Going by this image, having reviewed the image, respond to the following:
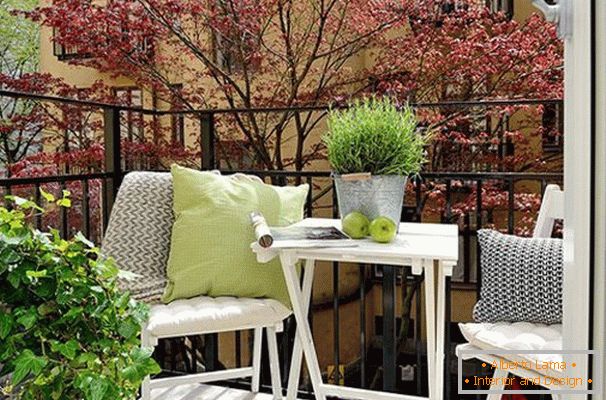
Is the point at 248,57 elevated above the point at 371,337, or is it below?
above

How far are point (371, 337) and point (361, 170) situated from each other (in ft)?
16.0

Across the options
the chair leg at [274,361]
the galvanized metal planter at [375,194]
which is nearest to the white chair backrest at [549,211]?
the galvanized metal planter at [375,194]

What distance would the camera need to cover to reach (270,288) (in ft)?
7.56

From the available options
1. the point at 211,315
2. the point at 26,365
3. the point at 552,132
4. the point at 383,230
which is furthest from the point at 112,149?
the point at 552,132

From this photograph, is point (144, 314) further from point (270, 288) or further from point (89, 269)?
point (270, 288)

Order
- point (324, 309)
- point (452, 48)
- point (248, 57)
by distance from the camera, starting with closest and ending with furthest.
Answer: point (452, 48), point (248, 57), point (324, 309)

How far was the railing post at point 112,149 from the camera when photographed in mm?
2967

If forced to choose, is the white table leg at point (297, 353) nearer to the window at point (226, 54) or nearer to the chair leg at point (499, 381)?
the chair leg at point (499, 381)

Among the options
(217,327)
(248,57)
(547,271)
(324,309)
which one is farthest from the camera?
(324,309)

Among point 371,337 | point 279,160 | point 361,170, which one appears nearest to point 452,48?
point 279,160

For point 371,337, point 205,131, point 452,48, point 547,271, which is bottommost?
point 371,337

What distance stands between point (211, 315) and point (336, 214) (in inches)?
39.9

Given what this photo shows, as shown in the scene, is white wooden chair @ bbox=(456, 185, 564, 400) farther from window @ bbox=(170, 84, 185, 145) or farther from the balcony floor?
window @ bbox=(170, 84, 185, 145)

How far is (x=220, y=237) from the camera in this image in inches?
92.4
